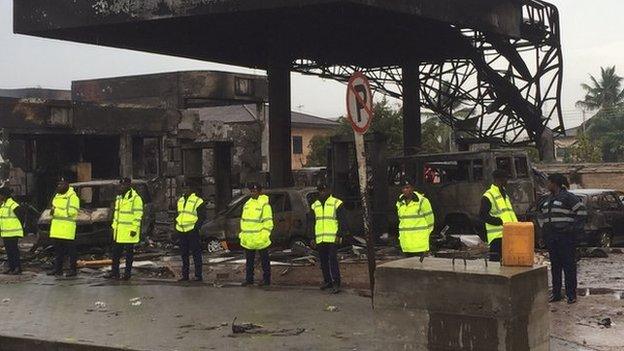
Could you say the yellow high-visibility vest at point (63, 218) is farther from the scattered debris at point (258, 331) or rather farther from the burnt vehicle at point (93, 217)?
the scattered debris at point (258, 331)

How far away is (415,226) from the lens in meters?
10.6

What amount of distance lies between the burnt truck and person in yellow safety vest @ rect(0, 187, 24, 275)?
23.9 feet

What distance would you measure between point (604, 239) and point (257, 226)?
9.64 m

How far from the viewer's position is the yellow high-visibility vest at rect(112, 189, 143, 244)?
12.7m

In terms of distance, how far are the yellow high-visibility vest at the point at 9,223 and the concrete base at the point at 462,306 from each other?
9.81 metres

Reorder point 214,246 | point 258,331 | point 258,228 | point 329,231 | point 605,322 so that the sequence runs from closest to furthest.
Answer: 1. point 258,331
2. point 605,322
3. point 329,231
4. point 258,228
5. point 214,246

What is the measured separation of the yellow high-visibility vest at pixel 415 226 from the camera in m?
10.6

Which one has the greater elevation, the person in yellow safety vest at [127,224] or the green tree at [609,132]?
the green tree at [609,132]

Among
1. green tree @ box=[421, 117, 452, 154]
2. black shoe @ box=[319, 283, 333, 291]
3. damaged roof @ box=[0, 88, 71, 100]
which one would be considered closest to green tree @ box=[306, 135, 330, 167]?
green tree @ box=[421, 117, 452, 154]

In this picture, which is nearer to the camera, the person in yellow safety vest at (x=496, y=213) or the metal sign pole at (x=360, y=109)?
the metal sign pole at (x=360, y=109)

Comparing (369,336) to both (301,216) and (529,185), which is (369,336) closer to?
(301,216)

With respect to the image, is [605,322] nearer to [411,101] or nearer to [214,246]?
Answer: [214,246]

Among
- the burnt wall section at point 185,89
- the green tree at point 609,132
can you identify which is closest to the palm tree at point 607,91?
the green tree at point 609,132

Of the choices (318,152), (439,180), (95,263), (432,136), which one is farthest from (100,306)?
(318,152)
